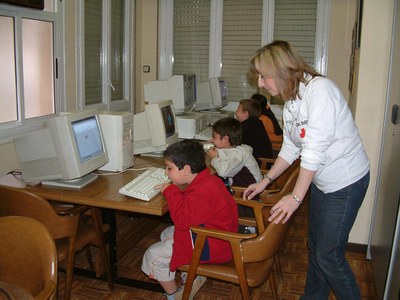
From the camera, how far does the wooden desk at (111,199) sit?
196cm

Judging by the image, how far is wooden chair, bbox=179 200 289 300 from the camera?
1.77m

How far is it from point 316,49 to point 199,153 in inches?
143

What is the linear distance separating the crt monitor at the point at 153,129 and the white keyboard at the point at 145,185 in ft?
1.50

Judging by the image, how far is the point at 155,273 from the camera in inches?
81.9

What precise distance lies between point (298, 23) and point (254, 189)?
3682 mm

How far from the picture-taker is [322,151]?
1590 millimetres

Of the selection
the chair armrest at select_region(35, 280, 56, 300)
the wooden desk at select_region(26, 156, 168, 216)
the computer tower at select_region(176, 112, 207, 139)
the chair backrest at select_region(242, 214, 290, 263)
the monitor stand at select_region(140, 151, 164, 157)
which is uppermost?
the computer tower at select_region(176, 112, 207, 139)

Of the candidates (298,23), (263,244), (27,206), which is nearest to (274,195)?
(263,244)

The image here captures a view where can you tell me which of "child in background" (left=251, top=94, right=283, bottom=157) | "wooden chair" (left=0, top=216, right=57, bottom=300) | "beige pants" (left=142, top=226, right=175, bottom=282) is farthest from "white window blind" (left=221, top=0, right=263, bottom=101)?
"wooden chair" (left=0, top=216, right=57, bottom=300)

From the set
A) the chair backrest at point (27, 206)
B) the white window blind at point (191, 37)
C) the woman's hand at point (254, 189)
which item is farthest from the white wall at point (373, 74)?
the white window blind at point (191, 37)

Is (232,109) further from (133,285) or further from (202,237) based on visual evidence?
(202,237)

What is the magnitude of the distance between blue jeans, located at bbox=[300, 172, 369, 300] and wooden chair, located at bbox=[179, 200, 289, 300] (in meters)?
0.16

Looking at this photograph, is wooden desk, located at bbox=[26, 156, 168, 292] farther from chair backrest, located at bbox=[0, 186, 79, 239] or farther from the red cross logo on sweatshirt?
the red cross logo on sweatshirt

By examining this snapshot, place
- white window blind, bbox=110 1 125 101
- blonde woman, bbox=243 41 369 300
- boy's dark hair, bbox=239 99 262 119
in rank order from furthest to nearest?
white window blind, bbox=110 1 125 101 < boy's dark hair, bbox=239 99 262 119 < blonde woman, bbox=243 41 369 300
